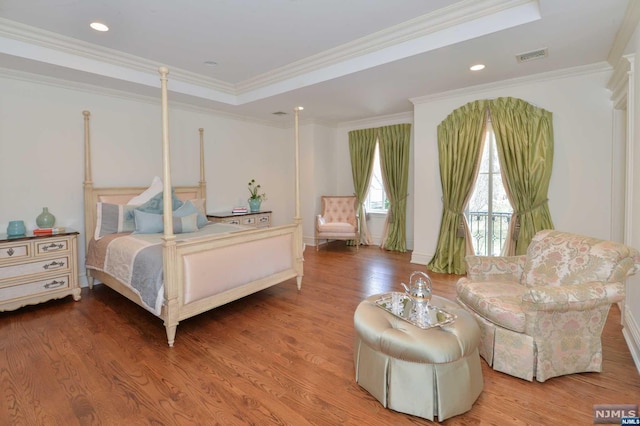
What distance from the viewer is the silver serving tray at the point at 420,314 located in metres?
1.98

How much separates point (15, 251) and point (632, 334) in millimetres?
5664

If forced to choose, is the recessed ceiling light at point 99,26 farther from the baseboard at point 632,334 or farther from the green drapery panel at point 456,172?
the baseboard at point 632,334

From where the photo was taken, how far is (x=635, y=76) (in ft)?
8.48

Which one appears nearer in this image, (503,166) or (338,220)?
(503,166)

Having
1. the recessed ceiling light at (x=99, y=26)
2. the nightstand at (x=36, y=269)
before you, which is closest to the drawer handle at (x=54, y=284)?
the nightstand at (x=36, y=269)

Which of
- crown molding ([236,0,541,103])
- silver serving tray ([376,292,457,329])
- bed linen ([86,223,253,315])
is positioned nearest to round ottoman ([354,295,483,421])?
silver serving tray ([376,292,457,329])

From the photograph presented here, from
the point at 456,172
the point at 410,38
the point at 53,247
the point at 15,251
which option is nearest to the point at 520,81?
the point at 456,172

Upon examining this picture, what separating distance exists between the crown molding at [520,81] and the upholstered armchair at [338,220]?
7.72ft

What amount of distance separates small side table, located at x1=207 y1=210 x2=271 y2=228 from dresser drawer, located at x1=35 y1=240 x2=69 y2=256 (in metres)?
2.03

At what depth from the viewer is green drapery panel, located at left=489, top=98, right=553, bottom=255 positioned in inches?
157

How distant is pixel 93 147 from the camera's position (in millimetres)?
4148

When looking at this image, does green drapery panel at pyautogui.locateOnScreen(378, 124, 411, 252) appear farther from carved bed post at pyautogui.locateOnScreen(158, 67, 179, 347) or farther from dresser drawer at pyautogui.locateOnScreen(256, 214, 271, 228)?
carved bed post at pyautogui.locateOnScreen(158, 67, 179, 347)

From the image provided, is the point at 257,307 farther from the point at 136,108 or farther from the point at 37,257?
the point at 136,108

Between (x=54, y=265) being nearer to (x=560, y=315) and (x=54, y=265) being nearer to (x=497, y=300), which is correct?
(x=497, y=300)
